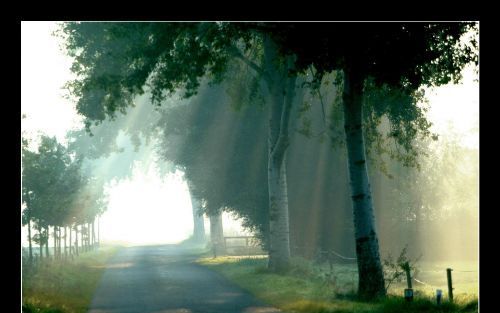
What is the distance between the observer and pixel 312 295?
16953 millimetres

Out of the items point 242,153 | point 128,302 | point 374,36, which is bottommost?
point 128,302

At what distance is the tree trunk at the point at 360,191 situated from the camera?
53.6 ft

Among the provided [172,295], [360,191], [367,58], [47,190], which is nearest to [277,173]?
[172,295]

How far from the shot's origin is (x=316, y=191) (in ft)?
102

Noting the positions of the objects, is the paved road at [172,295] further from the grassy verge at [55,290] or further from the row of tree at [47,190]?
the row of tree at [47,190]

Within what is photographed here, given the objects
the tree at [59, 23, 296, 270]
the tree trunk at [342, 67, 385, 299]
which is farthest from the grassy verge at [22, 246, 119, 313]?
the tree trunk at [342, 67, 385, 299]

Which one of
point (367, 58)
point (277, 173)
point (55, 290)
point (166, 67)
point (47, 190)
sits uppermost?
point (166, 67)

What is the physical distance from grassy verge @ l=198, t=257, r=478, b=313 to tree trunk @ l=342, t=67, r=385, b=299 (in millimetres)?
883

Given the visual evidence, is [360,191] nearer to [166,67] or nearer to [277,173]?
[166,67]

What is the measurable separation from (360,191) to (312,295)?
315 centimetres

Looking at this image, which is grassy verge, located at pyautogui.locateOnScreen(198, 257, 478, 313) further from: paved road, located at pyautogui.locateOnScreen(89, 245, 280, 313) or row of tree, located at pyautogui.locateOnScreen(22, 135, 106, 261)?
row of tree, located at pyautogui.locateOnScreen(22, 135, 106, 261)
